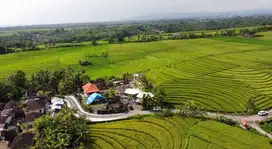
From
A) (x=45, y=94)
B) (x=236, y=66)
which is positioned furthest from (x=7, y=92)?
(x=236, y=66)

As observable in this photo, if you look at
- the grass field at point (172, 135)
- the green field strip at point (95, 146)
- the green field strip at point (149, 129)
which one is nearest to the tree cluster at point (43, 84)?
the grass field at point (172, 135)

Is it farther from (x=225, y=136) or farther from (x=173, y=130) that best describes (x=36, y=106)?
(x=225, y=136)

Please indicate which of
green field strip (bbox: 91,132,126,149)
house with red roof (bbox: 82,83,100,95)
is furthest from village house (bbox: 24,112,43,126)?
house with red roof (bbox: 82,83,100,95)

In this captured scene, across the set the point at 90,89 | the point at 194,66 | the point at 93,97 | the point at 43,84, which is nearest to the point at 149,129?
the point at 93,97

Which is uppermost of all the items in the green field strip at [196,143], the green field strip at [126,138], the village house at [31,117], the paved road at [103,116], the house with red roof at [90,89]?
the house with red roof at [90,89]

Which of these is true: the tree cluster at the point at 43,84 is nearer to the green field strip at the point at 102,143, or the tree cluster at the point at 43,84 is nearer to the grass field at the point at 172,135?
the grass field at the point at 172,135

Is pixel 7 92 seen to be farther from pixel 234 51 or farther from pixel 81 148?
pixel 234 51
